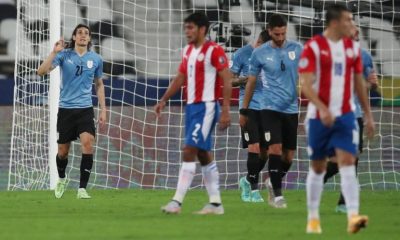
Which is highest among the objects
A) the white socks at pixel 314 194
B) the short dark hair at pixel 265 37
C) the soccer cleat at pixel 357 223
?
the short dark hair at pixel 265 37

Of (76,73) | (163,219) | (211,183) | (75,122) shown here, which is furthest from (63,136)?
(163,219)

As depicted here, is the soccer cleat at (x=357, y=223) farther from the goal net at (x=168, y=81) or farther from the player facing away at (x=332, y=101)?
the goal net at (x=168, y=81)

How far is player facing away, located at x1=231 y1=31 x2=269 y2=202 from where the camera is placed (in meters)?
14.9

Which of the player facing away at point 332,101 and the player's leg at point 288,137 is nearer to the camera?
the player facing away at point 332,101

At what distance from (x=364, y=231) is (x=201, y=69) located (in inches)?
103

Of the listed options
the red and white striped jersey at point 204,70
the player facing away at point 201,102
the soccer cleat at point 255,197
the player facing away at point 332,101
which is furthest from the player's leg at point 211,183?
the soccer cleat at point 255,197

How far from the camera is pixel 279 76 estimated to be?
43.5ft

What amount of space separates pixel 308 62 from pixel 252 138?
5693 mm

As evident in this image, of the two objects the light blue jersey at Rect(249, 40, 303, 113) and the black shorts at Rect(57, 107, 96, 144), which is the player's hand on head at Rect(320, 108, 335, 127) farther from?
the black shorts at Rect(57, 107, 96, 144)

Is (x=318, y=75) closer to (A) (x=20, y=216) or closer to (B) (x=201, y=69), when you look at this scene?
(B) (x=201, y=69)

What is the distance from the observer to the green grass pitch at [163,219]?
968 centimetres

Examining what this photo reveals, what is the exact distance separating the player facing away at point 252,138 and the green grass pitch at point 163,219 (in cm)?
25

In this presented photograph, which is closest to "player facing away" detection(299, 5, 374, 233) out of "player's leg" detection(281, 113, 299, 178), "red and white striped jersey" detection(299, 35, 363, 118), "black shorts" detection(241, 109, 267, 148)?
"red and white striped jersey" detection(299, 35, 363, 118)

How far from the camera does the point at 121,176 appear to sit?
65.6 feet
